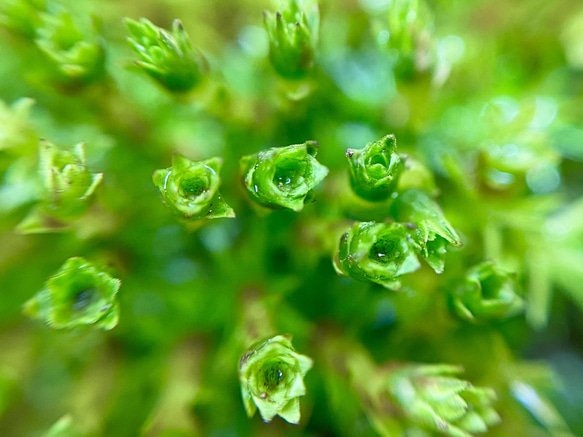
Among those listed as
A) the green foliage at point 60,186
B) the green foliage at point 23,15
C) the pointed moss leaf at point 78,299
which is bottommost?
the pointed moss leaf at point 78,299

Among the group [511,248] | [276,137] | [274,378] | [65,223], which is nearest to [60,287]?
[65,223]

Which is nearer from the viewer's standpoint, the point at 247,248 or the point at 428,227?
the point at 428,227

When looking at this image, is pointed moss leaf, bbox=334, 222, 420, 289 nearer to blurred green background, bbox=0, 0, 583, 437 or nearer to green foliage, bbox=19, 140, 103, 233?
blurred green background, bbox=0, 0, 583, 437

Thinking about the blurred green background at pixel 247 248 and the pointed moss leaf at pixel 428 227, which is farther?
the blurred green background at pixel 247 248

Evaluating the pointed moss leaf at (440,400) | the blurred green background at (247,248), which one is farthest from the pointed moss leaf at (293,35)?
the pointed moss leaf at (440,400)

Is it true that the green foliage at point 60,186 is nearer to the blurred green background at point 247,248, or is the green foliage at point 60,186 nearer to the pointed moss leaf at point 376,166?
the blurred green background at point 247,248

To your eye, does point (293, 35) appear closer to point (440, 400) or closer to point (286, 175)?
point (286, 175)

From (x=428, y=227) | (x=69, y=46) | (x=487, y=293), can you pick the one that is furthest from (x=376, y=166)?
Answer: (x=69, y=46)
